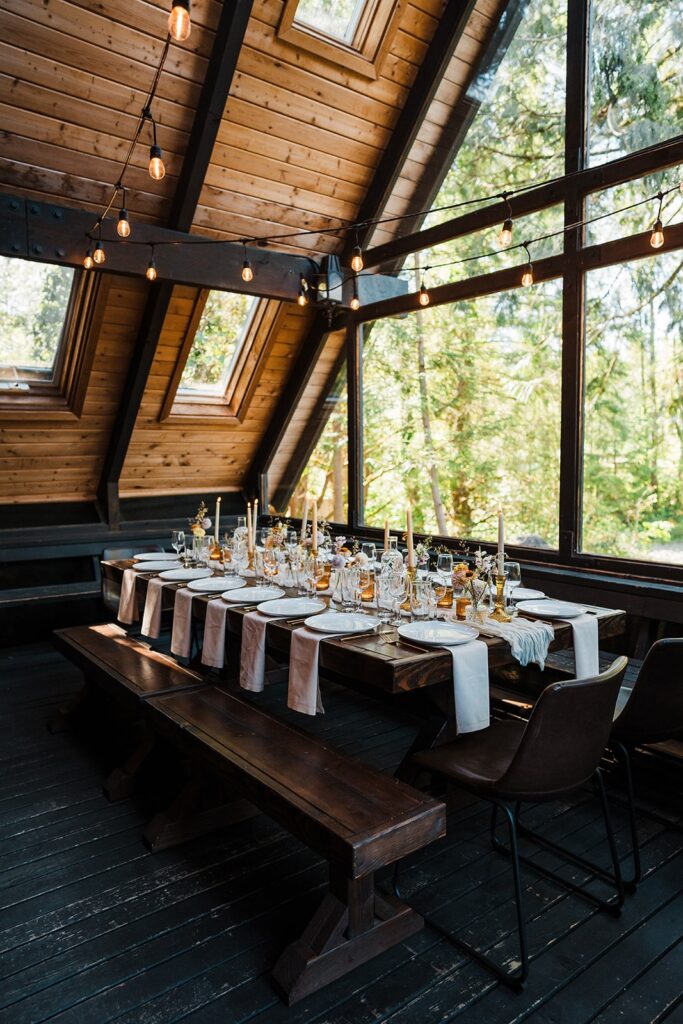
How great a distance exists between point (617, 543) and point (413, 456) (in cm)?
182

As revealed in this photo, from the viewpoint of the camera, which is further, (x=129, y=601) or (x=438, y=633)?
(x=129, y=601)

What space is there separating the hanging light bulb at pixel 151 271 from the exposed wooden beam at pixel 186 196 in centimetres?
19

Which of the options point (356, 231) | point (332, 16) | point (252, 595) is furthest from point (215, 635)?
point (332, 16)

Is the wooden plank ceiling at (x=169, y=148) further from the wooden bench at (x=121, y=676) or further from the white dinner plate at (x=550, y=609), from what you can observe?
the white dinner plate at (x=550, y=609)

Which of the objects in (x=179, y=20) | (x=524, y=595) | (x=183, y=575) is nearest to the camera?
(x=179, y=20)

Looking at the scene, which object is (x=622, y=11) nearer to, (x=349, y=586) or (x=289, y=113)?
(x=289, y=113)

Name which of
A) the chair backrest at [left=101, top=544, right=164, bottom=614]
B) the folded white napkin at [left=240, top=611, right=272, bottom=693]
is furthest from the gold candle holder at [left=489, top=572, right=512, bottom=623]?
the chair backrest at [left=101, top=544, right=164, bottom=614]

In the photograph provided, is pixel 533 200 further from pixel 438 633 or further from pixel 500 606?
pixel 438 633

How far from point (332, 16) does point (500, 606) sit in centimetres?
382

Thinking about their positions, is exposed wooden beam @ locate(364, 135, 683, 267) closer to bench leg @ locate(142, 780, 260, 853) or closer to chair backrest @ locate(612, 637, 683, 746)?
chair backrest @ locate(612, 637, 683, 746)

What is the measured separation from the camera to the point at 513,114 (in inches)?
170

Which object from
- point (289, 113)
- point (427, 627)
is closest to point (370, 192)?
point (289, 113)

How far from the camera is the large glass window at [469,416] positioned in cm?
407

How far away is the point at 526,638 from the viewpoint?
2.36 metres
